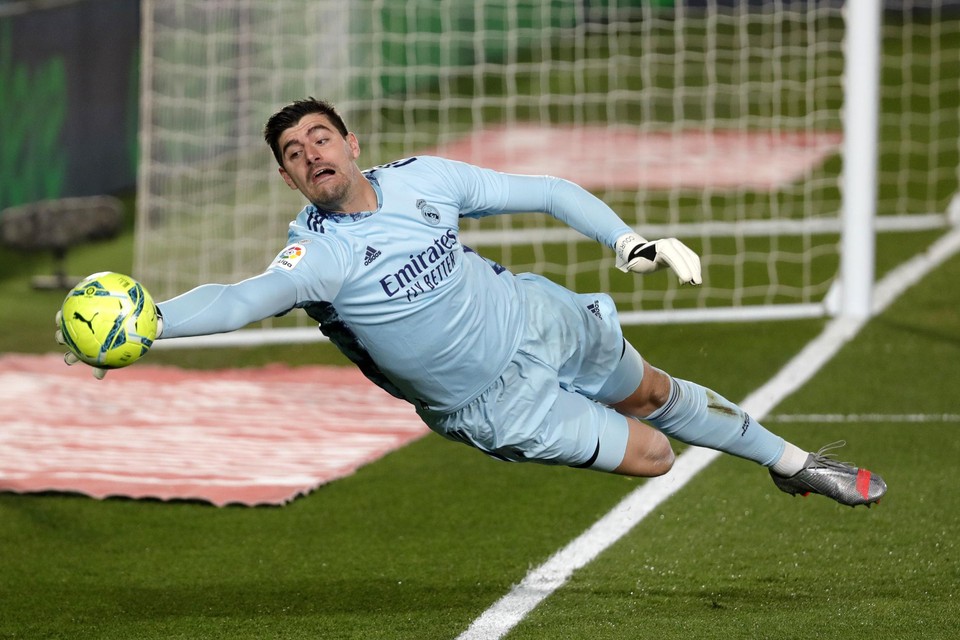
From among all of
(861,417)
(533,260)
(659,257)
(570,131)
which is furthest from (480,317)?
(570,131)

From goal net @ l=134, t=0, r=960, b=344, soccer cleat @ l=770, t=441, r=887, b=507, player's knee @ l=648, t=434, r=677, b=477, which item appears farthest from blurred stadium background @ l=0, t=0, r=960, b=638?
player's knee @ l=648, t=434, r=677, b=477

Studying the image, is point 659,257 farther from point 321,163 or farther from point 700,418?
point 321,163

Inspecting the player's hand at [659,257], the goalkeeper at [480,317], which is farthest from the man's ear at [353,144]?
the player's hand at [659,257]

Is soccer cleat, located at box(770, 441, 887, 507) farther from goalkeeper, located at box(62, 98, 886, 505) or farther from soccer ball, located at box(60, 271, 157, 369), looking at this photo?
soccer ball, located at box(60, 271, 157, 369)

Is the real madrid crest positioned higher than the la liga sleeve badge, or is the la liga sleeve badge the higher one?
the real madrid crest

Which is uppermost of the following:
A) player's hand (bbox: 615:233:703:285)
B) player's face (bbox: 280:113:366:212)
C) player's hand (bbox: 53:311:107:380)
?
player's face (bbox: 280:113:366:212)

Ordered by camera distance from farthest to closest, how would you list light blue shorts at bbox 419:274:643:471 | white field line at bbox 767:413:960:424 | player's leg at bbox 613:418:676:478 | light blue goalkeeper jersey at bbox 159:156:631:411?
white field line at bbox 767:413:960:424, player's leg at bbox 613:418:676:478, light blue shorts at bbox 419:274:643:471, light blue goalkeeper jersey at bbox 159:156:631:411

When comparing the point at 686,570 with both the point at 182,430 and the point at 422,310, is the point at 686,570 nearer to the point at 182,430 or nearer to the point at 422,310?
the point at 422,310

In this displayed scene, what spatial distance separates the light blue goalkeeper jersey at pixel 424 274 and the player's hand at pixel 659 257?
0.46 ft

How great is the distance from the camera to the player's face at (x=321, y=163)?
447cm

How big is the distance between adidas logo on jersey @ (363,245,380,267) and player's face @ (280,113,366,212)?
6.0 inches

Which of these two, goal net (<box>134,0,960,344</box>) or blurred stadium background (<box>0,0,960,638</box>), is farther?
goal net (<box>134,0,960,344</box>)

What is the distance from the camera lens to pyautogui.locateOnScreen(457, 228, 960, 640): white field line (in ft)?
16.3

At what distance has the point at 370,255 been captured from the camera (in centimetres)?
446
